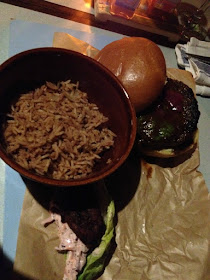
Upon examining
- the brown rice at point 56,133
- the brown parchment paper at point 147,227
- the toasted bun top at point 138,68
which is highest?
the toasted bun top at point 138,68

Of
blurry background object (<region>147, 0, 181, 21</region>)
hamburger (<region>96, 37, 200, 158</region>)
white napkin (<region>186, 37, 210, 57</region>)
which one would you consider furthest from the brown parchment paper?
blurry background object (<region>147, 0, 181, 21</region>)

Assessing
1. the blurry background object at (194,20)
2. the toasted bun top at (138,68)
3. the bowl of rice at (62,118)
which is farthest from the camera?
the blurry background object at (194,20)

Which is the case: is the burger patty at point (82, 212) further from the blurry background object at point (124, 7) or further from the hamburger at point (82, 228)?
the blurry background object at point (124, 7)

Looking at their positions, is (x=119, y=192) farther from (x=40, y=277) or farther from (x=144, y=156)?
(x=40, y=277)

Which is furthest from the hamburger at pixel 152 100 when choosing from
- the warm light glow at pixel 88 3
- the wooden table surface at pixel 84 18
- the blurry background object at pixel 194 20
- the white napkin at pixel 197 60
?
the blurry background object at pixel 194 20

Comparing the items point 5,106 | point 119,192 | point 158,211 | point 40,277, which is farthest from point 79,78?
point 40,277

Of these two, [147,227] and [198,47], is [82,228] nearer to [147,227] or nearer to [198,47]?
[147,227]
